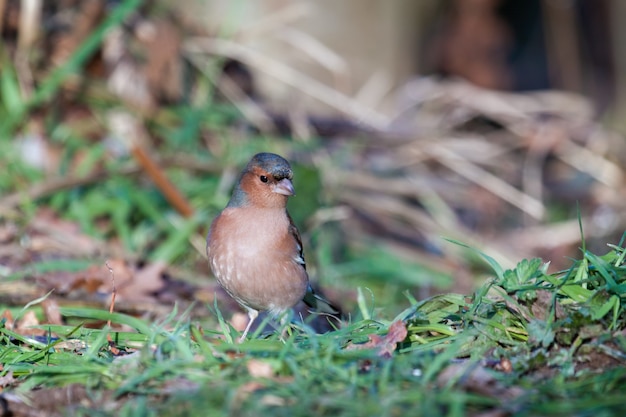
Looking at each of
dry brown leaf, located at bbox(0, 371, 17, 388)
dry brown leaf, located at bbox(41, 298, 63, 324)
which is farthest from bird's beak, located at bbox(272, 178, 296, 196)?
dry brown leaf, located at bbox(0, 371, 17, 388)

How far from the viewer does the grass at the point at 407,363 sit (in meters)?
2.35

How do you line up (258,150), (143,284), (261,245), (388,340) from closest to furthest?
1. (388,340)
2. (261,245)
3. (143,284)
4. (258,150)

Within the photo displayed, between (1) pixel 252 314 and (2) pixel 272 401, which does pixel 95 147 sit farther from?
(2) pixel 272 401

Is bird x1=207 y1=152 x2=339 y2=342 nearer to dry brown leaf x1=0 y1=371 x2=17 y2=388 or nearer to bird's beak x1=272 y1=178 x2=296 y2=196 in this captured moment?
bird's beak x1=272 y1=178 x2=296 y2=196

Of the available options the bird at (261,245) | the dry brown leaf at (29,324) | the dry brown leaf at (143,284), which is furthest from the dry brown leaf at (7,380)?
the dry brown leaf at (143,284)

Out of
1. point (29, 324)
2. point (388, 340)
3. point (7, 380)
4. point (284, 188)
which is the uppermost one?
point (284, 188)

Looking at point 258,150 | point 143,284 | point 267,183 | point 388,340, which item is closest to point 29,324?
point 143,284

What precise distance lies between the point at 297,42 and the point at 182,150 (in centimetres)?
135

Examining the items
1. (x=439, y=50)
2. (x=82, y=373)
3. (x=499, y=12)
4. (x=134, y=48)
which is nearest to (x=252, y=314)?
(x=82, y=373)

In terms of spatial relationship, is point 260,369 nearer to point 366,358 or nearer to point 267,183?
point 366,358

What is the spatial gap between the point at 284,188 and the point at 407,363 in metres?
1.34

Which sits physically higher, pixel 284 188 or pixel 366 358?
pixel 284 188

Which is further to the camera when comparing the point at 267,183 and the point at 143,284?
the point at 143,284

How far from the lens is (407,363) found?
2.56m
